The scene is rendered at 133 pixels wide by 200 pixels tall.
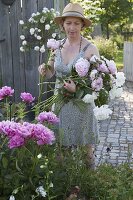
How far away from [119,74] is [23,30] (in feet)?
14.7

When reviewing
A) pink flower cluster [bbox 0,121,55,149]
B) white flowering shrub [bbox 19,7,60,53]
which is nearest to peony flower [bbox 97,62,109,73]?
pink flower cluster [bbox 0,121,55,149]

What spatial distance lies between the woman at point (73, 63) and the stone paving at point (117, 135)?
2.52ft

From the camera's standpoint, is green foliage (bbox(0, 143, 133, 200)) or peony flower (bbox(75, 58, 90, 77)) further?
peony flower (bbox(75, 58, 90, 77))

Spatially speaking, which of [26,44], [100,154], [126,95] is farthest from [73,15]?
[126,95]

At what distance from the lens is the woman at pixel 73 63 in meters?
3.90

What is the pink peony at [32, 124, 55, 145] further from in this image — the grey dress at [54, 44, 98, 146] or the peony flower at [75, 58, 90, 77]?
the grey dress at [54, 44, 98, 146]

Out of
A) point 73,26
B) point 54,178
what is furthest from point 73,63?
point 54,178

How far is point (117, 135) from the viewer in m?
7.33

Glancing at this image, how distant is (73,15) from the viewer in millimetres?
3869

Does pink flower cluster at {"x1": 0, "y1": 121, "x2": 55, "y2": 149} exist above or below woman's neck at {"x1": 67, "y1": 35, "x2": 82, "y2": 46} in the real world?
below

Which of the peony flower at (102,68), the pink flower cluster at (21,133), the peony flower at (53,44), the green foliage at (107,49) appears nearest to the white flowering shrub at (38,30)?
the peony flower at (53,44)

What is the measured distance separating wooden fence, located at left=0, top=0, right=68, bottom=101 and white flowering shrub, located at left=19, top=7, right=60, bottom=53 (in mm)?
160

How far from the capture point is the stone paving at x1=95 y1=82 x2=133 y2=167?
5.86 m

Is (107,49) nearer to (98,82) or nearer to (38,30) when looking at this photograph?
(38,30)
